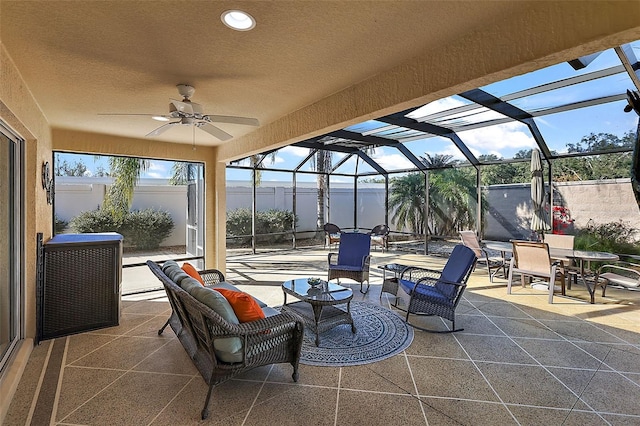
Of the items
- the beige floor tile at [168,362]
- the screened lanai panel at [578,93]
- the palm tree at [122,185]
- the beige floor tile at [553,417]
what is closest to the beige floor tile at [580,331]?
the beige floor tile at [553,417]

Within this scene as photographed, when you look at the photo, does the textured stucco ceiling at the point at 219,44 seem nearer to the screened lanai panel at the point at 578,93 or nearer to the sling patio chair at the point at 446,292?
the sling patio chair at the point at 446,292

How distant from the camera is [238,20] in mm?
1938

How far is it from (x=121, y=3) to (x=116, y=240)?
9.67 feet

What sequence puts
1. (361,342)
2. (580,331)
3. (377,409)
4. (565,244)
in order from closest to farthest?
(377,409), (361,342), (580,331), (565,244)

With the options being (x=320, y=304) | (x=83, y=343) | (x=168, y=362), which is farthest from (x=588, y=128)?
(x=83, y=343)

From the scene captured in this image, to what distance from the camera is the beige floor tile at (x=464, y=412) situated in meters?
2.23

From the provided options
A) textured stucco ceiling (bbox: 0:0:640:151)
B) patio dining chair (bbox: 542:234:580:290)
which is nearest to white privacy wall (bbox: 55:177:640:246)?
patio dining chair (bbox: 542:234:580:290)

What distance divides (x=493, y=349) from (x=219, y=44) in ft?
12.1

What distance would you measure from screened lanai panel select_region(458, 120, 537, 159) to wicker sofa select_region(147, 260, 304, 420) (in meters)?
Result: 5.84

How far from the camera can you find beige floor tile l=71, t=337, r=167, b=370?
9.91ft

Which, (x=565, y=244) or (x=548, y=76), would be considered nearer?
(x=548, y=76)

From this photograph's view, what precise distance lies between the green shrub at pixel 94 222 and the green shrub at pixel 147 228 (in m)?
0.24

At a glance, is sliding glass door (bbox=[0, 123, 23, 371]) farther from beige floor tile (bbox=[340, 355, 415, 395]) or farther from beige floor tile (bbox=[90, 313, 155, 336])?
beige floor tile (bbox=[340, 355, 415, 395])

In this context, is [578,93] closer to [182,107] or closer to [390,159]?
[390,159]
